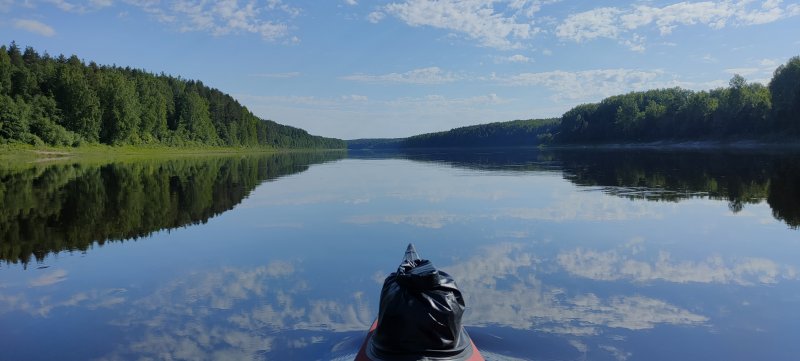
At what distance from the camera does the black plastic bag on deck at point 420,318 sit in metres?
5.08

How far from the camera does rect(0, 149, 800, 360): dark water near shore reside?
716 centimetres

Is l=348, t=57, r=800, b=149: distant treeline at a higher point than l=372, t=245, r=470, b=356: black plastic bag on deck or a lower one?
higher

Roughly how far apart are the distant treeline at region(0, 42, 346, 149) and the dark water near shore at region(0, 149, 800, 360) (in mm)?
57814

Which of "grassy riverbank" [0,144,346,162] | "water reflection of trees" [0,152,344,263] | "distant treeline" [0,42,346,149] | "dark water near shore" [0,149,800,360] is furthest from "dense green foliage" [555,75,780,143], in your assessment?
"distant treeline" [0,42,346,149]

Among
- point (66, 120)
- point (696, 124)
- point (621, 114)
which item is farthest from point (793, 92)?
point (66, 120)

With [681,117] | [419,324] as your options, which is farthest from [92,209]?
[681,117]

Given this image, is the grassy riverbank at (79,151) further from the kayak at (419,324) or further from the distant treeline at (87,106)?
the kayak at (419,324)

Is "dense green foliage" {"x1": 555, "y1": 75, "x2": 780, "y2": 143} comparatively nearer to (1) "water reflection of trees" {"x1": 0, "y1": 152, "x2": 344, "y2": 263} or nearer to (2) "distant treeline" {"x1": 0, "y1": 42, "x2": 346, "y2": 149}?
(1) "water reflection of trees" {"x1": 0, "y1": 152, "x2": 344, "y2": 263}

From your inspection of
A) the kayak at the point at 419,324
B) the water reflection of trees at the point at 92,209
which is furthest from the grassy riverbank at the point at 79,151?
the kayak at the point at 419,324

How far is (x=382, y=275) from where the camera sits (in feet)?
34.4

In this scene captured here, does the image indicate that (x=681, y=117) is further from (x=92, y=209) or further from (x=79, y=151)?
(x=92, y=209)

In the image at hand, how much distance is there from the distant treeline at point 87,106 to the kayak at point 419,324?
243 feet

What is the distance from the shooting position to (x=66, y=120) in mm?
78375

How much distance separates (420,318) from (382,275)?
5477mm
